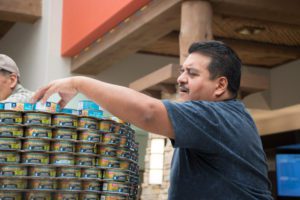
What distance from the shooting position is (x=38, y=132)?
2510 mm

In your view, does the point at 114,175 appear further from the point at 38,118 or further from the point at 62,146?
the point at 38,118

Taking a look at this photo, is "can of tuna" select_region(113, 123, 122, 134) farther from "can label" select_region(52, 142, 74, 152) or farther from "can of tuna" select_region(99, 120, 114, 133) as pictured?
"can label" select_region(52, 142, 74, 152)

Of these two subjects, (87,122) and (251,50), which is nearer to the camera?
(87,122)

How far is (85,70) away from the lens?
9047mm

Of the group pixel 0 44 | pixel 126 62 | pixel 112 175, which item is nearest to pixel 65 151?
pixel 112 175

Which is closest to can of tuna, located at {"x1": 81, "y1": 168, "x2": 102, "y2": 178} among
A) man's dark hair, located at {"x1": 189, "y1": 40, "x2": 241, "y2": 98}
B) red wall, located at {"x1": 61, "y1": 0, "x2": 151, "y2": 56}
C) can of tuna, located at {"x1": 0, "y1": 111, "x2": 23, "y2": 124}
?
can of tuna, located at {"x1": 0, "y1": 111, "x2": 23, "y2": 124}

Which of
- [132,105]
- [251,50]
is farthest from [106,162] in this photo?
[251,50]

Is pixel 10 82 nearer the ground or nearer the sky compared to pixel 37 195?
nearer the sky

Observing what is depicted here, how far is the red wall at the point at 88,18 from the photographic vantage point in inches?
279

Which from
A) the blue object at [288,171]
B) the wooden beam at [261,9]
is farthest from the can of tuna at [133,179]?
the blue object at [288,171]

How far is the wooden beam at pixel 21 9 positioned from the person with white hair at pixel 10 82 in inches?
246

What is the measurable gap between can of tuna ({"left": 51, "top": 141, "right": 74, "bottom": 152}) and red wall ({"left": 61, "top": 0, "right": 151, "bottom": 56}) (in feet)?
14.0

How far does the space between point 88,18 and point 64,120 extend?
5.78 metres

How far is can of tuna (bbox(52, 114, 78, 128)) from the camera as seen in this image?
254cm
